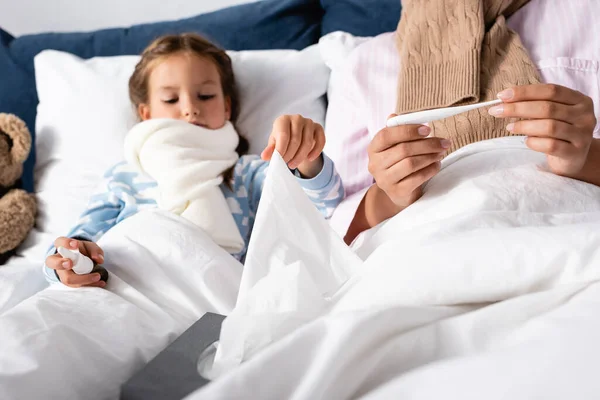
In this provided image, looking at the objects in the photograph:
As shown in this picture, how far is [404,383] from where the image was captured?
455 mm

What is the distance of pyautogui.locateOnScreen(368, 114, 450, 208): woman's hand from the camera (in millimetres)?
757

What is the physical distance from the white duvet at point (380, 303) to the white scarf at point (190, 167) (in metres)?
0.10

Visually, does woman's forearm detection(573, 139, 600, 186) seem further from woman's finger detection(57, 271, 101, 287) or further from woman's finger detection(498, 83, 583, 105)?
woman's finger detection(57, 271, 101, 287)

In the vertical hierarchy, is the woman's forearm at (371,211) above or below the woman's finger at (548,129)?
below

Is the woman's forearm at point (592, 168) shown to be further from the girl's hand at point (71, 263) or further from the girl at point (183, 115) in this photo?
the girl's hand at point (71, 263)

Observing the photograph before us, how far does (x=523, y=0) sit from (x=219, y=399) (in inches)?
41.0

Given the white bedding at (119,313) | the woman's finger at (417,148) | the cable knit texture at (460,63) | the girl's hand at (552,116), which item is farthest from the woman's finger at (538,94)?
the white bedding at (119,313)

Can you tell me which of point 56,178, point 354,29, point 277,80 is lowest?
point 56,178

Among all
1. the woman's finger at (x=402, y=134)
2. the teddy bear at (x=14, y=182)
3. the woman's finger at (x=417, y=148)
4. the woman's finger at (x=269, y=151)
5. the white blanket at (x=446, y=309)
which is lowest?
the teddy bear at (x=14, y=182)

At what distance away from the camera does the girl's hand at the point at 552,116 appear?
28.0 inches

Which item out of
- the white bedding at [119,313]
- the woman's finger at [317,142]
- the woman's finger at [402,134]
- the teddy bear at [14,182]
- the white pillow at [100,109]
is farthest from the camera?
the white pillow at [100,109]

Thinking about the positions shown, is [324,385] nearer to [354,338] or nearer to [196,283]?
[354,338]

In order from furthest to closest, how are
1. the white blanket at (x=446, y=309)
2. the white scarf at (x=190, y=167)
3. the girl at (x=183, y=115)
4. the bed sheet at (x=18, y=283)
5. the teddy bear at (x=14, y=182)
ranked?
1. the teddy bear at (x=14, y=182)
2. the girl at (x=183, y=115)
3. the white scarf at (x=190, y=167)
4. the bed sheet at (x=18, y=283)
5. the white blanket at (x=446, y=309)

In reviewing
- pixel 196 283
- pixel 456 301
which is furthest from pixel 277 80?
pixel 456 301
